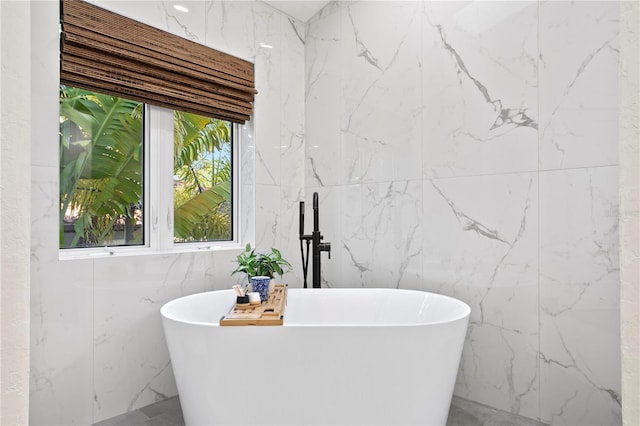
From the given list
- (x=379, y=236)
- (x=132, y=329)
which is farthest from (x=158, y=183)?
(x=379, y=236)

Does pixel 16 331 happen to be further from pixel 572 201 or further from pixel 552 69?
pixel 552 69

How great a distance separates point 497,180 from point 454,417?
4.06 ft

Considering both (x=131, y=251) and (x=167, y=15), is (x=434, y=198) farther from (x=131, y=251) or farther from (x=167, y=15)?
(x=167, y=15)

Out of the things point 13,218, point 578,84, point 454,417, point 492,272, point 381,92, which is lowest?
point 454,417

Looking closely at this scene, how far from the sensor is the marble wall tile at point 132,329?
2.11 metres

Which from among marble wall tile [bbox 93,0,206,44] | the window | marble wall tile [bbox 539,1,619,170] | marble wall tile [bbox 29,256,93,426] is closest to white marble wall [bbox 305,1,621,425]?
marble wall tile [bbox 539,1,619,170]

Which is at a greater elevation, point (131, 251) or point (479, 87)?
point (479, 87)

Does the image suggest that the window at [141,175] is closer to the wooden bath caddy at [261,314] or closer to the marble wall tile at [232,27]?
the marble wall tile at [232,27]

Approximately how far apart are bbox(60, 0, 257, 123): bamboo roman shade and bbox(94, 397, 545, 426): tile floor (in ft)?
5.56

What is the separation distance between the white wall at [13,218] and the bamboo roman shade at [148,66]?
6.25 ft

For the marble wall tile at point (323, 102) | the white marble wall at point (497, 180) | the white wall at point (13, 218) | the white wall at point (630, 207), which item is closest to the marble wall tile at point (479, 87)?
the white marble wall at point (497, 180)

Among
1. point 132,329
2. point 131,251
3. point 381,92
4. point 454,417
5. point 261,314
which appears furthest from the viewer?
point 381,92

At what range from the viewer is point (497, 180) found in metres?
2.17

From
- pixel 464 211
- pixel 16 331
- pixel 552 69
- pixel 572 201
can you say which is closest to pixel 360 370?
pixel 464 211
